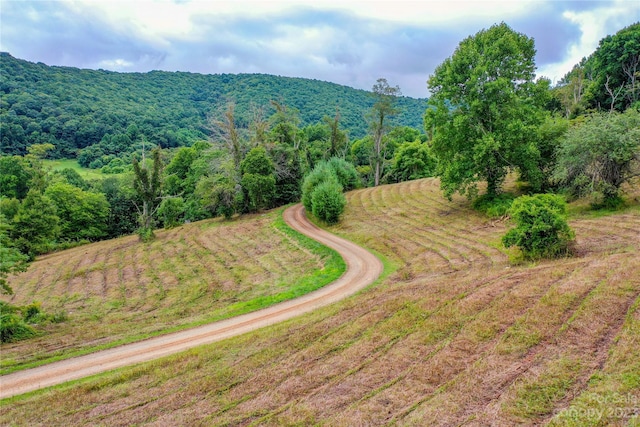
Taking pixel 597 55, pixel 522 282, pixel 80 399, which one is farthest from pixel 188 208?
pixel 597 55

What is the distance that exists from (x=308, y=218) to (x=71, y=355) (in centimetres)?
2683

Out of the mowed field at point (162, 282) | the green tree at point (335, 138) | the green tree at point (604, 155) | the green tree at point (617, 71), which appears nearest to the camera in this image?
the mowed field at point (162, 282)

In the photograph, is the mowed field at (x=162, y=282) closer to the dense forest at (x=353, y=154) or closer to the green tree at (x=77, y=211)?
the dense forest at (x=353, y=154)

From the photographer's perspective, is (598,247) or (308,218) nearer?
(598,247)

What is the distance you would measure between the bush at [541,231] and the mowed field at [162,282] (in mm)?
10136

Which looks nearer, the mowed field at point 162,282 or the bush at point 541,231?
the mowed field at point 162,282

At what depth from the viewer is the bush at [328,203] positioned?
35.2 meters

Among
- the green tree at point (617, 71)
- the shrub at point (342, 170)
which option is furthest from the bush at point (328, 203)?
the green tree at point (617, 71)

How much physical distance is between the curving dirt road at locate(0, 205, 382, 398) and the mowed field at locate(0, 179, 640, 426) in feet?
4.00

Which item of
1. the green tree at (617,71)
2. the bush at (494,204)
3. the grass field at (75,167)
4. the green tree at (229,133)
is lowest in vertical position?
the bush at (494,204)

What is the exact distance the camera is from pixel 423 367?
29.0ft

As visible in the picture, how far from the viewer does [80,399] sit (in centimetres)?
1034

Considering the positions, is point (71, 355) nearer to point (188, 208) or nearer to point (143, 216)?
point (143, 216)

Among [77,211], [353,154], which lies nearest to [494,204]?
[353,154]
